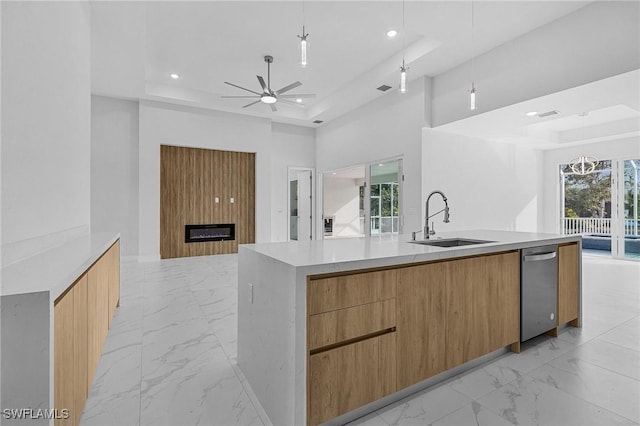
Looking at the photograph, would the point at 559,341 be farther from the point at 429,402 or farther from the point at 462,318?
the point at 429,402

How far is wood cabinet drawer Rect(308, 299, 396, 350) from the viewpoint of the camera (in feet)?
4.61

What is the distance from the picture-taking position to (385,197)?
624cm

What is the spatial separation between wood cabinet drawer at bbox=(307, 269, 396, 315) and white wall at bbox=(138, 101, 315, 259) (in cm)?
580

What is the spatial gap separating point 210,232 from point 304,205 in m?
2.43

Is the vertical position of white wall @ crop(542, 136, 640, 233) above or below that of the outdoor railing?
above

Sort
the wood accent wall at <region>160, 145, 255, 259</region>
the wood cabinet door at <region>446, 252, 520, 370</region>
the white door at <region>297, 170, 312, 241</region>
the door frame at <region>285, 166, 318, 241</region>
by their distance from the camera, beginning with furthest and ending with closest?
the white door at <region>297, 170, 312, 241</region>, the door frame at <region>285, 166, 318, 241</region>, the wood accent wall at <region>160, 145, 255, 259</region>, the wood cabinet door at <region>446, 252, 520, 370</region>

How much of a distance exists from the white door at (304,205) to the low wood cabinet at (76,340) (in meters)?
6.06

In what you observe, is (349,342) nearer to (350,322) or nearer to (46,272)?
(350,322)

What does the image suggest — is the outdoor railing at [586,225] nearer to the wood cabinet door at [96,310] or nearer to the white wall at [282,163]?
the white wall at [282,163]

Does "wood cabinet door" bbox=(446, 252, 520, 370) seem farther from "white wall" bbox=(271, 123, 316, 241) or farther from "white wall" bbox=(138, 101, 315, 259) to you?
"white wall" bbox=(271, 123, 316, 241)

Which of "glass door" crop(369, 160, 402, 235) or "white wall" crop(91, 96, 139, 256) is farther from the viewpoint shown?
"white wall" crop(91, 96, 139, 256)

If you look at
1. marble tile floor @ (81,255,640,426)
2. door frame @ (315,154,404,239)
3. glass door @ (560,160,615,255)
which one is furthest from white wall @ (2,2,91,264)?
glass door @ (560,160,615,255)

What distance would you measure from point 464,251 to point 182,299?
3083mm

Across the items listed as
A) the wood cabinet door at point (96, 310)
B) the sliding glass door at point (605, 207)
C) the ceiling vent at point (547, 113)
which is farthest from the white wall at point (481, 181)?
the wood cabinet door at point (96, 310)
